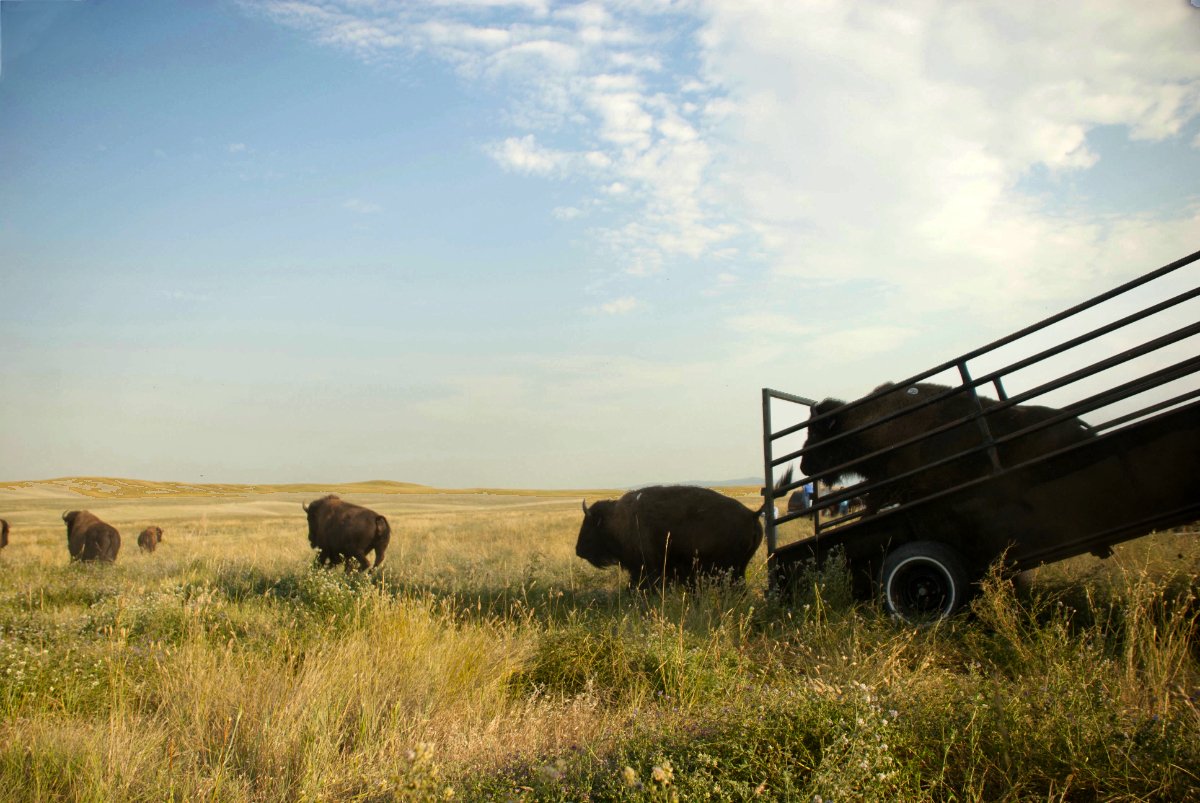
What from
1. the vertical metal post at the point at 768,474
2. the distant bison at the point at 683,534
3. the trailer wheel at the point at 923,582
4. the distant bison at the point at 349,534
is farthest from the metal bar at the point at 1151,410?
the distant bison at the point at 349,534

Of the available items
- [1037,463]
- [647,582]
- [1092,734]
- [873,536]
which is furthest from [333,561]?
[1092,734]

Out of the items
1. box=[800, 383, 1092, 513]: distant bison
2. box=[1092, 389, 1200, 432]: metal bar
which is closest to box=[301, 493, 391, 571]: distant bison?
box=[800, 383, 1092, 513]: distant bison

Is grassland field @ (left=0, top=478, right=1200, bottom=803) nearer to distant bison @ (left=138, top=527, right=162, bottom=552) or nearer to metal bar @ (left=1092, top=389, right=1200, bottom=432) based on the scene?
metal bar @ (left=1092, top=389, right=1200, bottom=432)

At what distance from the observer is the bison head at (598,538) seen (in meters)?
11.5

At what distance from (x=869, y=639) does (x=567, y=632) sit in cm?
236

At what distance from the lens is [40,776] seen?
11.5ft

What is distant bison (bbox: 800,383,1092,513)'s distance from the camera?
7.26 meters

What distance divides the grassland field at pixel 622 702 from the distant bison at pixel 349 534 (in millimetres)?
6750

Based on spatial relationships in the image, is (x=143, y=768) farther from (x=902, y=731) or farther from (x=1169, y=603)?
(x=1169, y=603)

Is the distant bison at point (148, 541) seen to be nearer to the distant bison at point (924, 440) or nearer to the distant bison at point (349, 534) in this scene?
the distant bison at point (349, 534)

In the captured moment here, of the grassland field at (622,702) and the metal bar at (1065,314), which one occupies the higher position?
the metal bar at (1065,314)

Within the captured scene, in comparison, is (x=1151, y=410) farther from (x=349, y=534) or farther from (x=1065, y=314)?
(x=349, y=534)

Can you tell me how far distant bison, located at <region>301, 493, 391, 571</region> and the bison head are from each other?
17.2 feet

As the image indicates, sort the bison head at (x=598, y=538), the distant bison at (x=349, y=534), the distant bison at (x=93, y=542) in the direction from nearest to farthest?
the bison head at (x=598, y=538)
the distant bison at (x=349, y=534)
the distant bison at (x=93, y=542)
